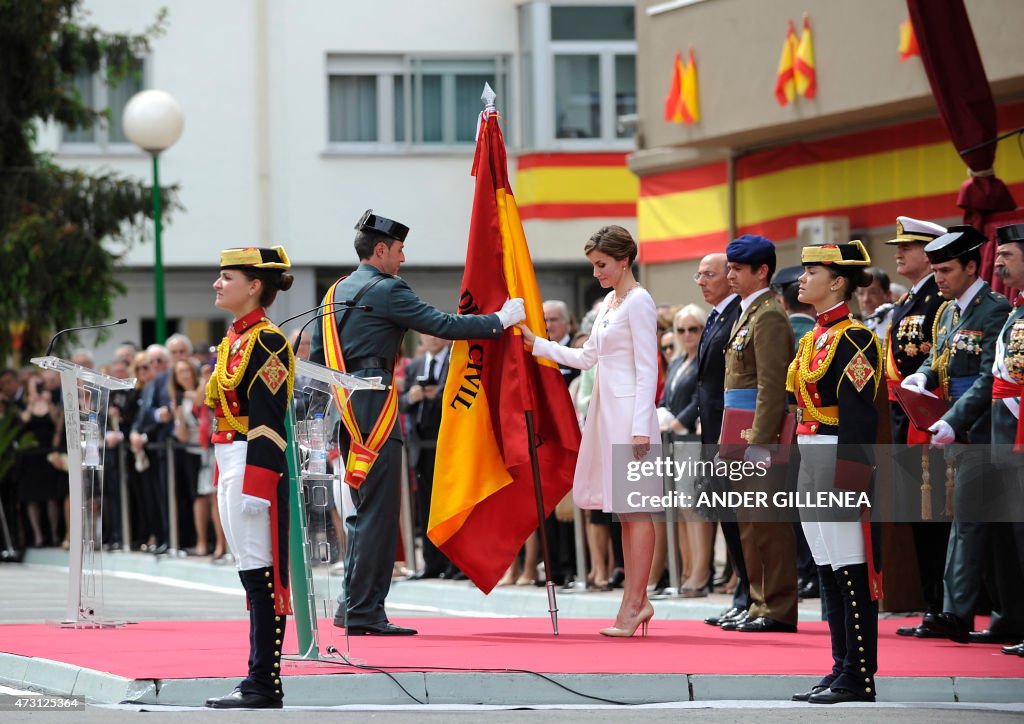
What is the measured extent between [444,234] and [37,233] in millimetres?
10102

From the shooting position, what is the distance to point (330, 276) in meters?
32.8

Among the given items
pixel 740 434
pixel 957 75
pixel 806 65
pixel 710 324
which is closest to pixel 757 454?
pixel 740 434

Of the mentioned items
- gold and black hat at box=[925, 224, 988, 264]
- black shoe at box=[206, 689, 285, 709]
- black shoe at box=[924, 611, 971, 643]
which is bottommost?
black shoe at box=[924, 611, 971, 643]

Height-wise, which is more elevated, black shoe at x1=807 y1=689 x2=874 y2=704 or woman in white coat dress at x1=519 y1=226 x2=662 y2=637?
woman in white coat dress at x1=519 y1=226 x2=662 y2=637

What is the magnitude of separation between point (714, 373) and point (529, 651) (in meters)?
2.50

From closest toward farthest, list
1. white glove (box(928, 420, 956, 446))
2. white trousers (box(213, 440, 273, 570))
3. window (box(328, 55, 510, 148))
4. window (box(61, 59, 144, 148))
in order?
white trousers (box(213, 440, 273, 570)), white glove (box(928, 420, 956, 446)), window (box(61, 59, 144, 148)), window (box(328, 55, 510, 148))

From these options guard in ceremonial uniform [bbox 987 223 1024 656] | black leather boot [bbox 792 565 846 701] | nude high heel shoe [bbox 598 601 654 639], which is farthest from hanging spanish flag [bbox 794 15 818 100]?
black leather boot [bbox 792 565 846 701]

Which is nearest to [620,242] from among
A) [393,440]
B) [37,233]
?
[393,440]

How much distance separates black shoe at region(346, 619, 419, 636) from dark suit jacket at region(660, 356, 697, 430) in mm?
3380

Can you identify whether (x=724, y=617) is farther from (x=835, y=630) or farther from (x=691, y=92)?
(x=691, y=92)

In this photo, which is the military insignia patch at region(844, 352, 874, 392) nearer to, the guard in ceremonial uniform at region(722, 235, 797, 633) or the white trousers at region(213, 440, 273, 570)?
the guard in ceremonial uniform at region(722, 235, 797, 633)

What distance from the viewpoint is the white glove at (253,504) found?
26.6 ft

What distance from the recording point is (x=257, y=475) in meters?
8.13

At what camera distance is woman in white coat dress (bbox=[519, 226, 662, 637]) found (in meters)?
10.5
